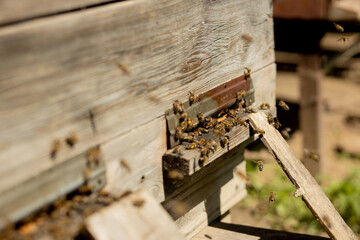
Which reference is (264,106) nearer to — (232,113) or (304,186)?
(232,113)

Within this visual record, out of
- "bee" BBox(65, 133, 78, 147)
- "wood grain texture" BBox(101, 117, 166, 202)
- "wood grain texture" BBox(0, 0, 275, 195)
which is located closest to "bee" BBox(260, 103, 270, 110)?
"wood grain texture" BBox(0, 0, 275, 195)

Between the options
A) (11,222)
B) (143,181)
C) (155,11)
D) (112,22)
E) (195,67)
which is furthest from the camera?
(195,67)

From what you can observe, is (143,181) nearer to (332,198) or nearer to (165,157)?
(165,157)

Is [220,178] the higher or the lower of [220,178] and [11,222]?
the lower

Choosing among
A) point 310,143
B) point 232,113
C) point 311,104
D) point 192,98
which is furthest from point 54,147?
point 310,143

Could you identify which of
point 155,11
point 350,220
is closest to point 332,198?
point 350,220

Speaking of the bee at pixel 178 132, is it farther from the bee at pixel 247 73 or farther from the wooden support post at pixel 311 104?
the wooden support post at pixel 311 104

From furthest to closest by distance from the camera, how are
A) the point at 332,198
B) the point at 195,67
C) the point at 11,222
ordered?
1. the point at 332,198
2. the point at 195,67
3. the point at 11,222
